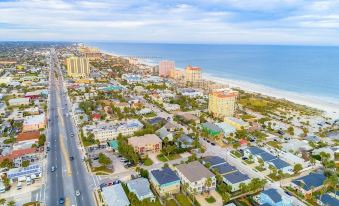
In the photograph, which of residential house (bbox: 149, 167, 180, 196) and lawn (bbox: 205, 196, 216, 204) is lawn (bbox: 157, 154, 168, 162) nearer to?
residential house (bbox: 149, 167, 180, 196)

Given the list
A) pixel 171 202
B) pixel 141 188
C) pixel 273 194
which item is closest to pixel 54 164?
pixel 141 188

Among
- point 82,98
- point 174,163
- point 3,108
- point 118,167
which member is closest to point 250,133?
point 174,163

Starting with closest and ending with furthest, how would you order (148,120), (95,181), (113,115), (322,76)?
1. (95,181)
2. (148,120)
3. (113,115)
4. (322,76)

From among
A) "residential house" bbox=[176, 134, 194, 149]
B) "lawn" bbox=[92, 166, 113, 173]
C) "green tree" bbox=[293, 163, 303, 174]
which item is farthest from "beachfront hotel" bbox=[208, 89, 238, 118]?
"lawn" bbox=[92, 166, 113, 173]

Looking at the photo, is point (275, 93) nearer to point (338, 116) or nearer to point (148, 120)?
point (338, 116)

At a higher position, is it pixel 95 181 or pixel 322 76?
pixel 322 76

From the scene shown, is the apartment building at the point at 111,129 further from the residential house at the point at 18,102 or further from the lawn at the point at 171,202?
the residential house at the point at 18,102
